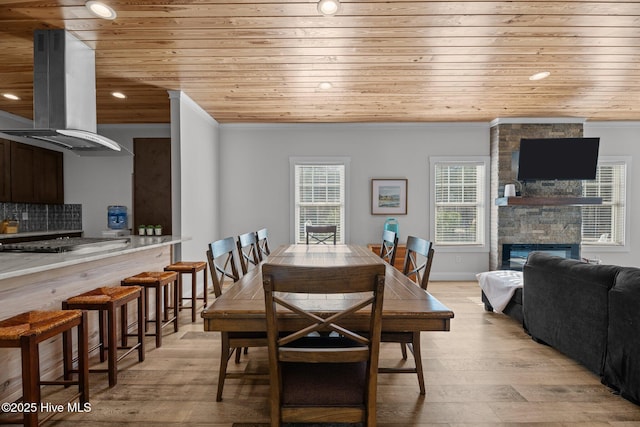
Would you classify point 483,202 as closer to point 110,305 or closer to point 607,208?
point 607,208

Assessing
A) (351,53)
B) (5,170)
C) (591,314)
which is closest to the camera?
(591,314)

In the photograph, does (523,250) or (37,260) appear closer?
(37,260)

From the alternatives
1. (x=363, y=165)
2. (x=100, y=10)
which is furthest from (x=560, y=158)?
(x=100, y=10)

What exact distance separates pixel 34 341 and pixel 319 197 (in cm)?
452

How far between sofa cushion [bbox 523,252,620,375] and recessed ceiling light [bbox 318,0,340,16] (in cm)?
255

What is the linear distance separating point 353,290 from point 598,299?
2130mm

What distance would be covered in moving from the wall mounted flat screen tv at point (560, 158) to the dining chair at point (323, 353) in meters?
4.90

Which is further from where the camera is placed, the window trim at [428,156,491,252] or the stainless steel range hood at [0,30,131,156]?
the window trim at [428,156,491,252]

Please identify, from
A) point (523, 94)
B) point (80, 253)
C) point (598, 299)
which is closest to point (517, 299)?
point (598, 299)

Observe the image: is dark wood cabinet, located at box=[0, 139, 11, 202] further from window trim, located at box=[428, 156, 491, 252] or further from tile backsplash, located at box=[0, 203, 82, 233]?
window trim, located at box=[428, 156, 491, 252]

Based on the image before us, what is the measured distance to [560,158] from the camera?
17.4 ft

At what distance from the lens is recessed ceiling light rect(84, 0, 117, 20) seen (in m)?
2.33

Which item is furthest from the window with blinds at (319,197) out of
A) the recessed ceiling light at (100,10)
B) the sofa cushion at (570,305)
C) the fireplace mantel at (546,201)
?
the recessed ceiling light at (100,10)

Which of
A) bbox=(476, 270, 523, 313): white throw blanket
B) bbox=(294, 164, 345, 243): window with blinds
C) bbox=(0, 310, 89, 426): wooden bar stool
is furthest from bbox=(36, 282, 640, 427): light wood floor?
bbox=(294, 164, 345, 243): window with blinds
